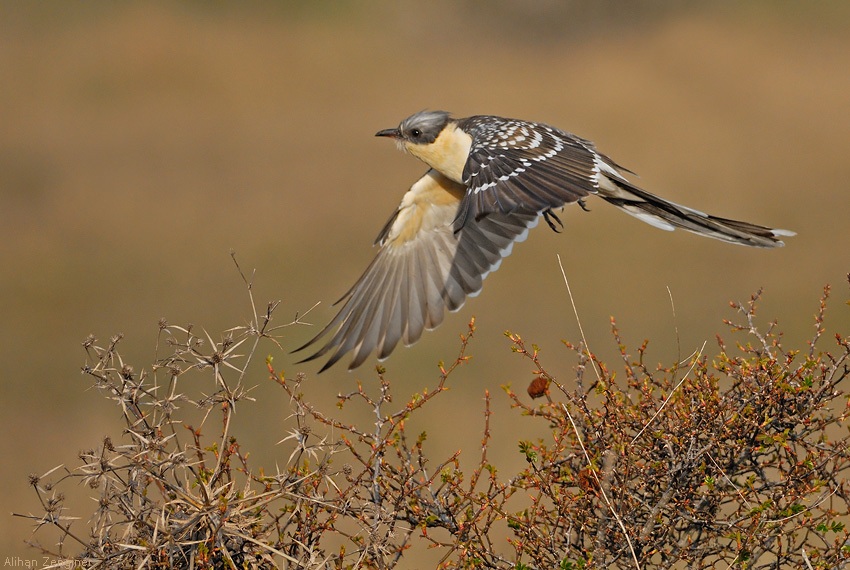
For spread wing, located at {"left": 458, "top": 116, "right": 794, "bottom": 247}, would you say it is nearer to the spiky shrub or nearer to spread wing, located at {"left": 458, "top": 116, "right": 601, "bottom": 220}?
spread wing, located at {"left": 458, "top": 116, "right": 601, "bottom": 220}

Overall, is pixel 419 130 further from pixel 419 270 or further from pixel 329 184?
pixel 329 184

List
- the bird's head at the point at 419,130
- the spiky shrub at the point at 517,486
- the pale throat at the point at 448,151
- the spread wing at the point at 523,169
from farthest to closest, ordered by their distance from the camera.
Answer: the bird's head at the point at 419,130, the pale throat at the point at 448,151, the spread wing at the point at 523,169, the spiky shrub at the point at 517,486

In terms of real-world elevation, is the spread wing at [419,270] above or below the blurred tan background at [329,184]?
below

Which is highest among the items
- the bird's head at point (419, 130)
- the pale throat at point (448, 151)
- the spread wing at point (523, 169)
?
the bird's head at point (419, 130)

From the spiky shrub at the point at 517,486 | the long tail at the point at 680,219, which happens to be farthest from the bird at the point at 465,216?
the spiky shrub at the point at 517,486

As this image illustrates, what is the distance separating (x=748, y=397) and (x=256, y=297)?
305 inches

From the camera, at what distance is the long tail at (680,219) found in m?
5.33

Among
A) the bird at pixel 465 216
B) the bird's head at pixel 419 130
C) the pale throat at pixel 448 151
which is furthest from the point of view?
the bird's head at pixel 419 130

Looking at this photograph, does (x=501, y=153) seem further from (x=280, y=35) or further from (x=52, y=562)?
(x=280, y=35)

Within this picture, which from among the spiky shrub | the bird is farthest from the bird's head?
the spiky shrub

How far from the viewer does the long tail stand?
5.33 meters

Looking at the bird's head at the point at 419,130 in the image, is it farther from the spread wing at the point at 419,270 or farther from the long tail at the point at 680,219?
the long tail at the point at 680,219

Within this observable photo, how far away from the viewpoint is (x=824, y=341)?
9.77 m

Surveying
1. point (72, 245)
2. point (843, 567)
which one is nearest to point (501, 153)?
point (843, 567)
